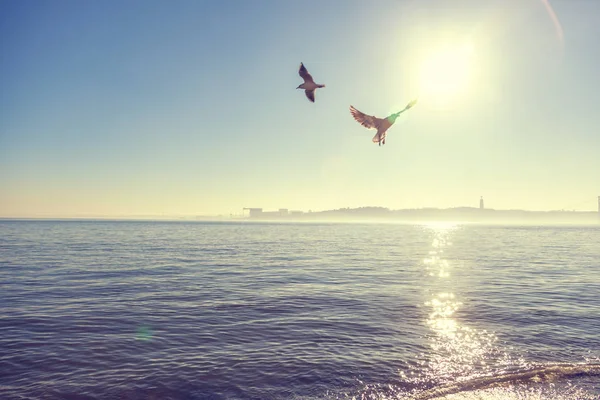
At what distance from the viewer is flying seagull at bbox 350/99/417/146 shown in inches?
368

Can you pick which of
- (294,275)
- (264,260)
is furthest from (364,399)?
(264,260)

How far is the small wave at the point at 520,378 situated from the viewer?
1274 cm

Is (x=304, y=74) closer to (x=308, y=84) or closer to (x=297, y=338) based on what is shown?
(x=308, y=84)

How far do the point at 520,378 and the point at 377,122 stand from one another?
10.2 m

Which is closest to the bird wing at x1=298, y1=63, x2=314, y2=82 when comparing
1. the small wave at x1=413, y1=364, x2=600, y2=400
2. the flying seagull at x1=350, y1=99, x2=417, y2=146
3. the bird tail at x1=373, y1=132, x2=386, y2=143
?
the flying seagull at x1=350, y1=99, x2=417, y2=146

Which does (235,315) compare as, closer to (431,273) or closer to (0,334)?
(0,334)

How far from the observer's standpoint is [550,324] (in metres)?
21.0

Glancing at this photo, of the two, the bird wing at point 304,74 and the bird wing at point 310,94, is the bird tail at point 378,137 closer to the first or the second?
the bird wing at point 310,94

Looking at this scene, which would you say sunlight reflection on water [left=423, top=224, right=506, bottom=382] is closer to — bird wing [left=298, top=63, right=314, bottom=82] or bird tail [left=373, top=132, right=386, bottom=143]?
bird tail [left=373, top=132, right=386, bottom=143]

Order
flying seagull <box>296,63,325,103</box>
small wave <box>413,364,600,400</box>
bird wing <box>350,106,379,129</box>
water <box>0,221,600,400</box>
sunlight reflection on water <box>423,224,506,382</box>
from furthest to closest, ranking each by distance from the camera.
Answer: sunlight reflection on water <box>423,224,506,382</box>
water <box>0,221,600,400</box>
small wave <box>413,364,600,400</box>
flying seagull <box>296,63,325,103</box>
bird wing <box>350,106,379,129</box>

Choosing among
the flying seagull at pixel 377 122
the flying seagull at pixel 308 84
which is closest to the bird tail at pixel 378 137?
the flying seagull at pixel 377 122

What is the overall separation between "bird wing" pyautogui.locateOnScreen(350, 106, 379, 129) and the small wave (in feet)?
27.5

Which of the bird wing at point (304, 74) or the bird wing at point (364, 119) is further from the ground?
the bird wing at point (304, 74)

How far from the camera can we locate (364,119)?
9969 mm
